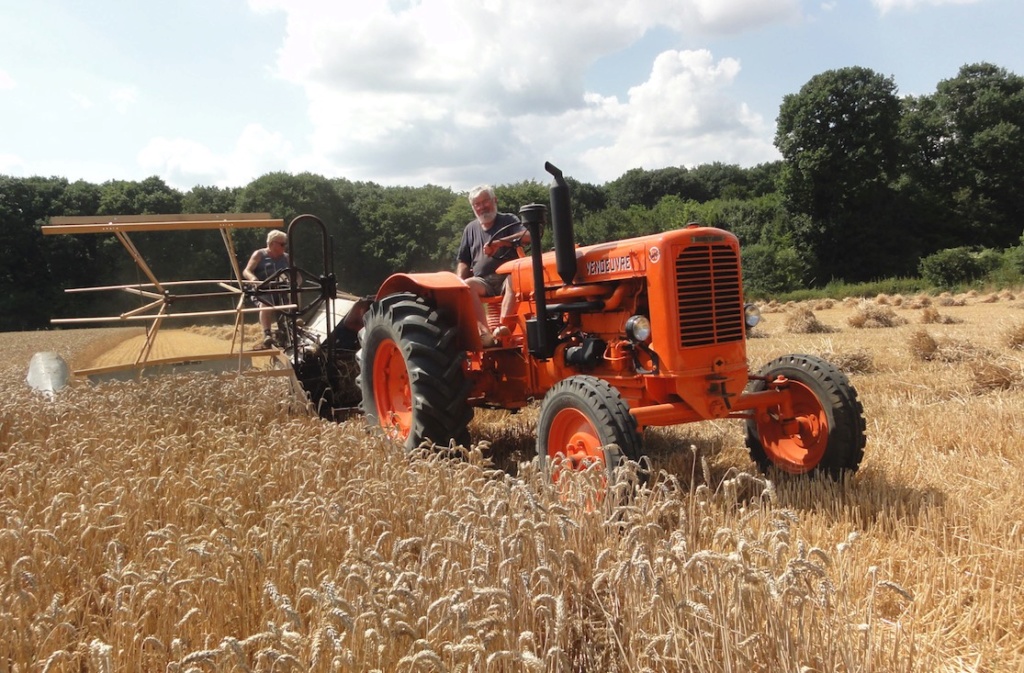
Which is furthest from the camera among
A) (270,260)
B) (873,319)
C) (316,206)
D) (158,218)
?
(316,206)

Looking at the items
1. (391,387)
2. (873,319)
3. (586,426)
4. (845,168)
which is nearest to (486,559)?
(586,426)

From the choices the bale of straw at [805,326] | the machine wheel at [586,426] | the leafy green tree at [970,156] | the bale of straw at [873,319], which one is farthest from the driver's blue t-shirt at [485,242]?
the leafy green tree at [970,156]

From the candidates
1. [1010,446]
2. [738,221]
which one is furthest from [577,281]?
[738,221]

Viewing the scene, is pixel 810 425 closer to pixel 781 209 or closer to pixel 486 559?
pixel 486 559

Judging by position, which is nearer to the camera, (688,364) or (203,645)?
(203,645)

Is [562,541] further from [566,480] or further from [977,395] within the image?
[977,395]

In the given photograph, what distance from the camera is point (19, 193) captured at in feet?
121

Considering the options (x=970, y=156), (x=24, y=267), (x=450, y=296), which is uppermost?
(x=970, y=156)

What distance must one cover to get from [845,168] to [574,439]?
37.4 m

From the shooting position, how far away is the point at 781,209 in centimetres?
3762

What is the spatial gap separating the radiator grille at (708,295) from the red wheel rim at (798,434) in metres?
0.54

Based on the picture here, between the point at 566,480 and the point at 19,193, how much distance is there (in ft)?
138

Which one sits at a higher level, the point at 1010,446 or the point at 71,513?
the point at 71,513

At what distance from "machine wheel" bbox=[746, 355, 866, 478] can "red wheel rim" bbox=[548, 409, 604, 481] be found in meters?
1.19
